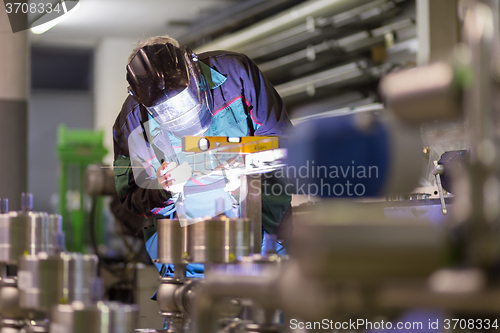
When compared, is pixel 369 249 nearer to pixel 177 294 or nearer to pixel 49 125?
pixel 177 294

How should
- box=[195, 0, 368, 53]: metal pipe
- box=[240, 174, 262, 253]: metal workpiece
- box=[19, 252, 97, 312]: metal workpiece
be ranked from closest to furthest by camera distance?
box=[19, 252, 97, 312]: metal workpiece < box=[240, 174, 262, 253]: metal workpiece < box=[195, 0, 368, 53]: metal pipe

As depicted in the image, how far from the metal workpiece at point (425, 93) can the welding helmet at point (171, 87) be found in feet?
3.36

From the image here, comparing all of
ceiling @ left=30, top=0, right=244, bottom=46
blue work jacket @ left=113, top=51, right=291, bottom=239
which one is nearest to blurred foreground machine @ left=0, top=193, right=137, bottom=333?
blue work jacket @ left=113, top=51, right=291, bottom=239

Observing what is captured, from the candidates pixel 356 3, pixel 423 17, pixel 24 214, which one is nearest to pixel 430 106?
pixel 24 214

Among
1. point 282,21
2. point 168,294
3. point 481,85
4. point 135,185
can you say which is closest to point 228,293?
point 481,85

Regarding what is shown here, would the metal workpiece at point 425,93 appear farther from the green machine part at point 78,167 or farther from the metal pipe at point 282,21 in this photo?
the green machine part at point 78,167

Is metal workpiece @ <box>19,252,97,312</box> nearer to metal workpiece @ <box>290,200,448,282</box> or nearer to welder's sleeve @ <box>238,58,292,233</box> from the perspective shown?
metal workpiece @ <box>290,200,448,282</box>

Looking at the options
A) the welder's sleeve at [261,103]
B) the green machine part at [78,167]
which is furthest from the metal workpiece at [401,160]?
the green machine part at [78,167]

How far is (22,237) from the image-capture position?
0.99 metres

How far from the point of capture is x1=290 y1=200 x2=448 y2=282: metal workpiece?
44 centimetres

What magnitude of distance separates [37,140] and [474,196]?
261 inches

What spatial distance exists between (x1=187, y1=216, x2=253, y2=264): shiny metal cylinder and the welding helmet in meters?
0.61

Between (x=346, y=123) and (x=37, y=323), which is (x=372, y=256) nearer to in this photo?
(x=346, y=123)

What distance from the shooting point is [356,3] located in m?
3.34
